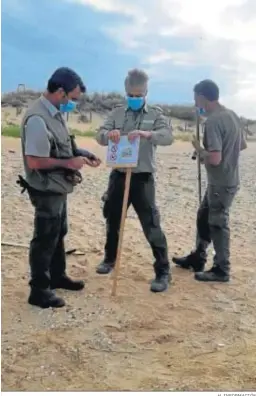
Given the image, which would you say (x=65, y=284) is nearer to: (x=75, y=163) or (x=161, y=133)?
(x=75, y=163)

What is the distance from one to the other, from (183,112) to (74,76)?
107 feet

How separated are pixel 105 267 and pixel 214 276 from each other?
3.53 feet

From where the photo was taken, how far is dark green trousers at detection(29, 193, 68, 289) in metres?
5.13

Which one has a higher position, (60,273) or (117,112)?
(117,112)

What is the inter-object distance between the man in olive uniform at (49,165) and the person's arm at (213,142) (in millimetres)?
1102

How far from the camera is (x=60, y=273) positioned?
5742 millimetres

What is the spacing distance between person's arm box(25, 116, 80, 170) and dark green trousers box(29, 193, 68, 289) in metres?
0.33

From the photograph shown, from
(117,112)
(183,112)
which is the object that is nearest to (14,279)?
(117,112)

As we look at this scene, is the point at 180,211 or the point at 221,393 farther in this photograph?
the point at 180,211

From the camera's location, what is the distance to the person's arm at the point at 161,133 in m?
5.46

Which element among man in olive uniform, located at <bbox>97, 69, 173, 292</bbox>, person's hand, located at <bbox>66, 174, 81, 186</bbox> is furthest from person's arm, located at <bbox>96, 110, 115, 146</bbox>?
Answer: person's hand, located at <bbox>66, 174, 81, 186</bbox>

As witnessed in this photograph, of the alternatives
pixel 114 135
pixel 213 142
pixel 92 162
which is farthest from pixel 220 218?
pixel 92 162

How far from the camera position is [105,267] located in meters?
6.26

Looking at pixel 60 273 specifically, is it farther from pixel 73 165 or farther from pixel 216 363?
pixel 216 363
